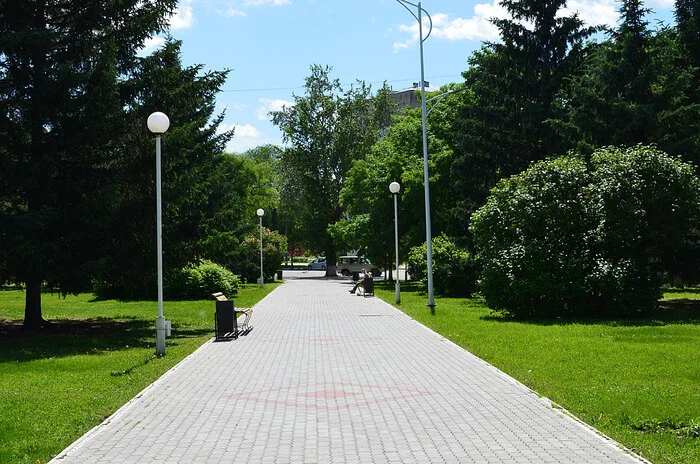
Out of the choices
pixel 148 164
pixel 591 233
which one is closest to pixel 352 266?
pixel 591 233

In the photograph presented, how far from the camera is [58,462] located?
657cm

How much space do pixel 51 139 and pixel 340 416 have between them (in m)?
12.2

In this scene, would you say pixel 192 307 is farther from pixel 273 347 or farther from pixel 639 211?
pixel 639 211

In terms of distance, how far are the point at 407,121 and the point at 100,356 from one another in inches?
1341

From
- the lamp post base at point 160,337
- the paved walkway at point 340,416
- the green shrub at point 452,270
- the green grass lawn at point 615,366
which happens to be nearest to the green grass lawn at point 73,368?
the lamp post base at point 160,337

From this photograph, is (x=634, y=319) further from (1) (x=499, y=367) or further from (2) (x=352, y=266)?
(2) (x=352, y=266)

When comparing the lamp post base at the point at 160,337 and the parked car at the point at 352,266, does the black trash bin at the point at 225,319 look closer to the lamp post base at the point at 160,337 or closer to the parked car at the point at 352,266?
the lamp post base at the point at 160,337

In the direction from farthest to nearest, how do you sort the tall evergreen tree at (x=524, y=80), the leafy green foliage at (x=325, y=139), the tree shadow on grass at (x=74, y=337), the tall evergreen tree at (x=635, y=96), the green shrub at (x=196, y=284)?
the leafy green foliage at (x=325, y=139) → the green shrub at (x=196, y=284) → the tall evergreen tree at (x=524, y=80) → the tall evergreen tree at (x=635, y=96) → the tree shadow on grass at (x=74, y=337)

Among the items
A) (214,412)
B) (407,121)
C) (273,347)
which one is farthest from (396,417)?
(407,121)

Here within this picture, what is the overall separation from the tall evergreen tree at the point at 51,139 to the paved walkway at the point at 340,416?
202 inches

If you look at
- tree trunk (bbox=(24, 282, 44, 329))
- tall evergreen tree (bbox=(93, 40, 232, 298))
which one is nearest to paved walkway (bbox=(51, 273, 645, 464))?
tall evergreen tree (bbox=(93, 40, 232, 298))

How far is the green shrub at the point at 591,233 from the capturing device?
824 inches

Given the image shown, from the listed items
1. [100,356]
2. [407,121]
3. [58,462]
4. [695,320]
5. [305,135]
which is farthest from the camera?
[305,135]

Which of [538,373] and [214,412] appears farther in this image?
[538,373]
